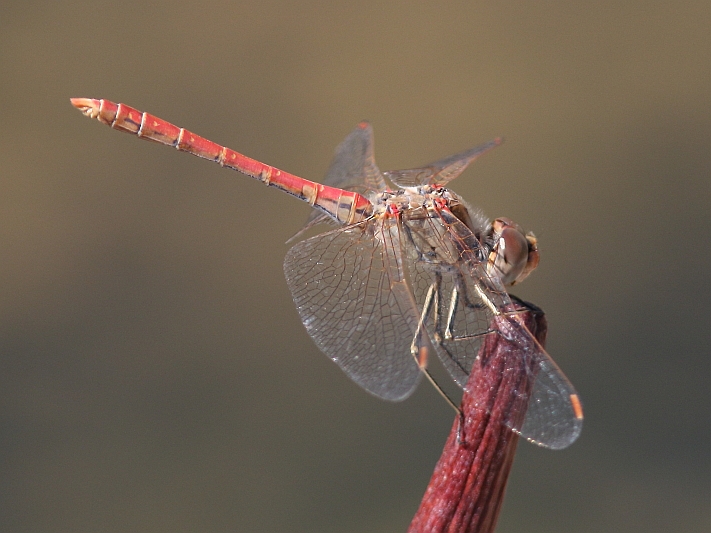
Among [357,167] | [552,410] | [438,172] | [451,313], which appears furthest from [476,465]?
[357,167]

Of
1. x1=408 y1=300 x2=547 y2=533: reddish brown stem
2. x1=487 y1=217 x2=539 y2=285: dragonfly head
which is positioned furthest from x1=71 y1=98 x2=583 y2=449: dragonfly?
x1=408 y1=300 x2=547 y2=533: reddish brown stem

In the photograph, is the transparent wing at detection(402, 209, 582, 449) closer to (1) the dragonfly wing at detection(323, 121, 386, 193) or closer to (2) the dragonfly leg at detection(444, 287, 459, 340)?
(2) the dragonfly leg at detection(444, 287, 459, 340)

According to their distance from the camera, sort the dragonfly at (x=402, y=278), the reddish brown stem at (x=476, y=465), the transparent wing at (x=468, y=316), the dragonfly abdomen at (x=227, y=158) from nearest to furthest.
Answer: the reddish brown stem at (x=476, y=465) → the transparent wing at (x=468, y=316) → the dragonfly at (x=402, y=278) → the dragonfly abdomen at (x=227, y=158)

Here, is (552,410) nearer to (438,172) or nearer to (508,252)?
(508,252)

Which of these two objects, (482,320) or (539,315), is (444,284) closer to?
(482,320)

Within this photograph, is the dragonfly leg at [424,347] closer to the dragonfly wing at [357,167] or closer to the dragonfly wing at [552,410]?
the dragonfly wing at [552,410]

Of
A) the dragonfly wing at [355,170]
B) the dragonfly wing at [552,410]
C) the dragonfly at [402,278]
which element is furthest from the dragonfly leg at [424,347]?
the dragonfly wing at [355,170]
